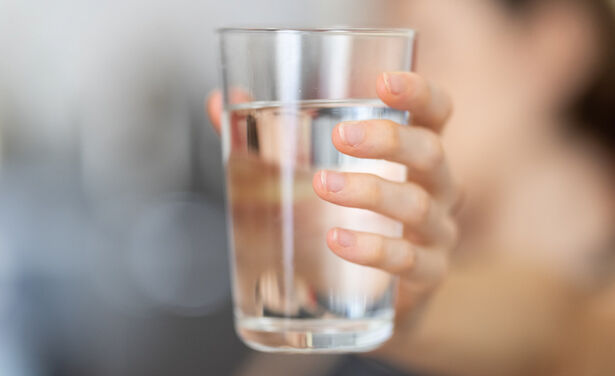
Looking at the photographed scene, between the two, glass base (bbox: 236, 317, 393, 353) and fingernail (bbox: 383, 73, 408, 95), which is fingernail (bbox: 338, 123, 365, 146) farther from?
glass base (bbox: 236, 317, 393, 353)

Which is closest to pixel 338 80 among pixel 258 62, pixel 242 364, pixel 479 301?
pixel 258 62

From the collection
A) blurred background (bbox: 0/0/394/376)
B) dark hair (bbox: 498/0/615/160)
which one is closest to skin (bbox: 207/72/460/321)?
dark hair (bbox: 498/0/615/160)

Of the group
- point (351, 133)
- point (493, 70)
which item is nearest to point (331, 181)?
point (351, 133)

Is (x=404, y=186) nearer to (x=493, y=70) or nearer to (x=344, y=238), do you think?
(x=344, y=238)

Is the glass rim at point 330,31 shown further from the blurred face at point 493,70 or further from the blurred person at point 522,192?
the blurred face at point 493,70

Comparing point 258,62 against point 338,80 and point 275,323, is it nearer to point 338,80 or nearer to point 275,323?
point 338,80

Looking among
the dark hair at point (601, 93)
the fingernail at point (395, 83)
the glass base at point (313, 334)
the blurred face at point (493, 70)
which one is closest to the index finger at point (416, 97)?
the fingernail at point (395, 83)
